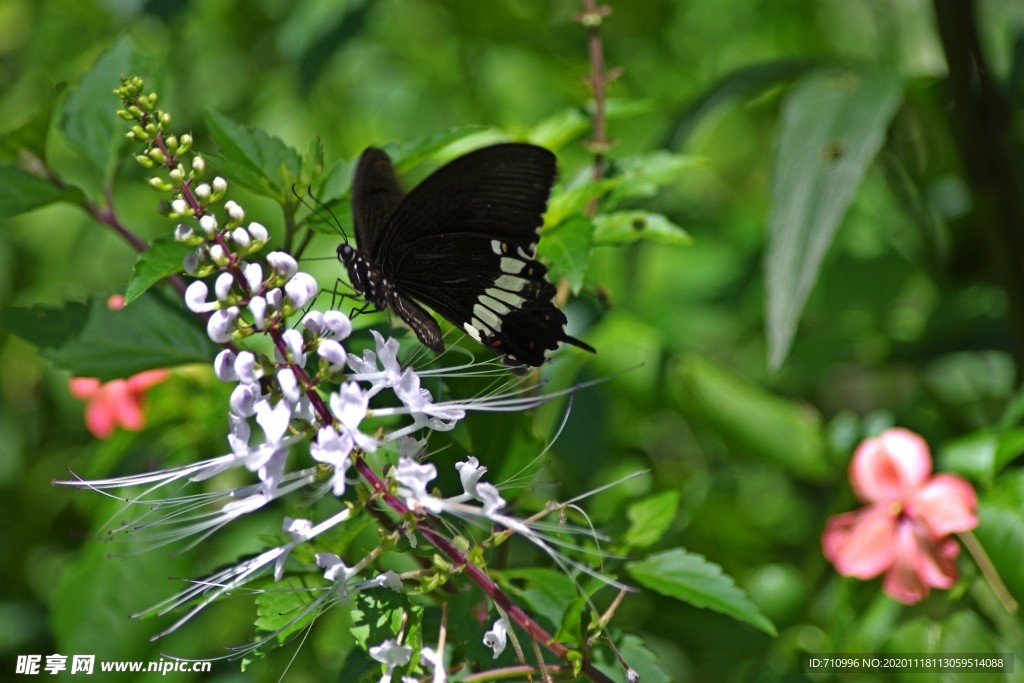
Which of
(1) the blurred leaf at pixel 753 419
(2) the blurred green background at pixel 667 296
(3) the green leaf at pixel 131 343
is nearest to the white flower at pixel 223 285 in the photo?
(3) the green leaf at pixel 131 343

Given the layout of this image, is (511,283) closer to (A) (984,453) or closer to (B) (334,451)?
(B) (334,451)

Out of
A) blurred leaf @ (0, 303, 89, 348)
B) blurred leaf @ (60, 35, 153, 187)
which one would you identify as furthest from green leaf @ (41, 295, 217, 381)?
blurred leaf @ (60, 35, 153, 187)

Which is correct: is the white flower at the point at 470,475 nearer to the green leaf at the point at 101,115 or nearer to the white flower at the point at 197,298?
the white flower at the point at 197,298

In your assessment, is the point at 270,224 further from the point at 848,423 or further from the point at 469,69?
the point at 848,423

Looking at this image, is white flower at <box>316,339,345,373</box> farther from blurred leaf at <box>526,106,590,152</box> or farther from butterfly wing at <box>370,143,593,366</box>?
blurred leaf at <box>526,106,590,152</box>

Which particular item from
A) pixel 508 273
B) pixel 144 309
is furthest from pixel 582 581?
pixel 144 309

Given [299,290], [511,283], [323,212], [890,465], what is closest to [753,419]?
[890,465]

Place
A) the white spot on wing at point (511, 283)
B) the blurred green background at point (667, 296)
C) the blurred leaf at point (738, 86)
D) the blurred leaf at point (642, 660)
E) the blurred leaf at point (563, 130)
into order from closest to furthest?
the blurred leaf at point (642, 660) < the white spot on wing at point (511, 283) < the blurred leaf at point (563, 130) < the blurred green background at point (667, 296) < the blurred leaf at point (738, 86)
